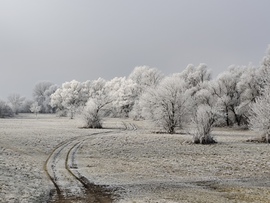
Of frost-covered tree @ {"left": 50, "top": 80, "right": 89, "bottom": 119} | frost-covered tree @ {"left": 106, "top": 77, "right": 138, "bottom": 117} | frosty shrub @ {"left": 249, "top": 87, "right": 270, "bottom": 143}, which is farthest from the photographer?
frost-covered tree @ {"left": 50, "top": 80, "right": 89, "bottom": 119}

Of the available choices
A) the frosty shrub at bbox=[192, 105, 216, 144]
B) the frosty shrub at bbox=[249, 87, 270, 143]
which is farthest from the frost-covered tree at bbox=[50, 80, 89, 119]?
the frosty shrub at bbox=[249, 87, 270, 143]

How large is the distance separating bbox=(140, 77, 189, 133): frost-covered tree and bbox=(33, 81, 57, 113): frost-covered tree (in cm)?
9455

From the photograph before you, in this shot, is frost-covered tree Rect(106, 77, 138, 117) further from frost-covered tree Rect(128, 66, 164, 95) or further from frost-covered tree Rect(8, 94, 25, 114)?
frost-covered tree Rect(8, 94, 25, 114)

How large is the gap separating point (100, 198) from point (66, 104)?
103129mm

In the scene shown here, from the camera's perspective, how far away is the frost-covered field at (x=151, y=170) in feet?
52.1

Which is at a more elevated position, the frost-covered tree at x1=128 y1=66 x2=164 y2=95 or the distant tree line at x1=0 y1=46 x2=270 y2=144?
the frost-covered tree at x1=128 y1=66 x2=164 y2=95

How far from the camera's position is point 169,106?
185ft

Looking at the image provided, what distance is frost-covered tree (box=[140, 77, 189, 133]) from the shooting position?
56094 millimetres

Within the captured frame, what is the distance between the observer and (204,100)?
80312 millimetres

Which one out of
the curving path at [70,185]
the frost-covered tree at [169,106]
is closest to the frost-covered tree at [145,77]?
the frost-covered tree at [169,106]

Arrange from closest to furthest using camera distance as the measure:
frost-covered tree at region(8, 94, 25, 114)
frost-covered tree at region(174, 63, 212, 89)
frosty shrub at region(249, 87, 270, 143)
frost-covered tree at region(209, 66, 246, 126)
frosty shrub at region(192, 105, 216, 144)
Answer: frosty shrub at region(192, 105, 216, 144) < frosty shrub at region(249, 87, 270, 143) < frost-covered tree at region(209, 66, 246, 126) < frost-covered tree at region(174, 63, 212, 89) < frost-covered tree at region(8, 94, 25, 114)

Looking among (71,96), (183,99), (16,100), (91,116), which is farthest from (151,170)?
(16,100)

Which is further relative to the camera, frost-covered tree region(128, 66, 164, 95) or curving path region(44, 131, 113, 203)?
frost-covered tree region(128, 66, 164, 95)

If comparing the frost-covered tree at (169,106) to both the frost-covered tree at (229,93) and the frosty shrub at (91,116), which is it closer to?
the frosty shrub at (91,116)
